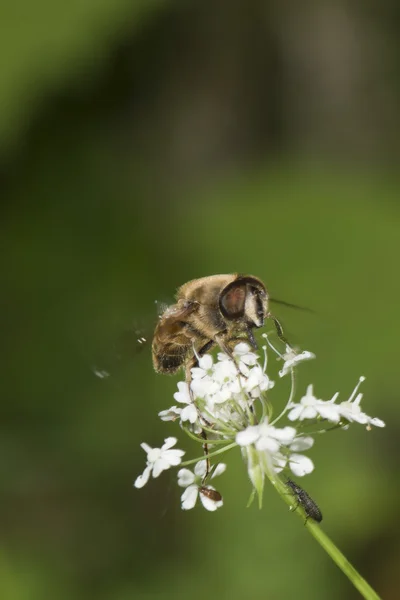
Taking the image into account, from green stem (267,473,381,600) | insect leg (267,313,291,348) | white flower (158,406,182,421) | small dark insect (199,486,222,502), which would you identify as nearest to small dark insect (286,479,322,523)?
green stem (267,473,381,600)

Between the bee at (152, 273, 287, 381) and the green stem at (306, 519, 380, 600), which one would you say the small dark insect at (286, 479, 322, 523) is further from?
the bee at (152, 273, 287, 381)

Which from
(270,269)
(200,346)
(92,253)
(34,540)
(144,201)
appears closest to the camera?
(200,346)

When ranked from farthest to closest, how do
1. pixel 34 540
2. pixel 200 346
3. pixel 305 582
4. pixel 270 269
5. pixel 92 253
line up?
pixel 92 253 < pixel 270 269 < pixel 34 540 < pixel 305 582 < pixel 200 346

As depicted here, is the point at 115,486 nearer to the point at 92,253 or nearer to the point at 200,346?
the point at 92,253

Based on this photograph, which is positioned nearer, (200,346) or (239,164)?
(200,346)

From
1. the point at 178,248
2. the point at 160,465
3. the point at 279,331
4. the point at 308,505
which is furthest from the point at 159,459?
the point at 178,248

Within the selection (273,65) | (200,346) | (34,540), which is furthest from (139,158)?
(200,346)
